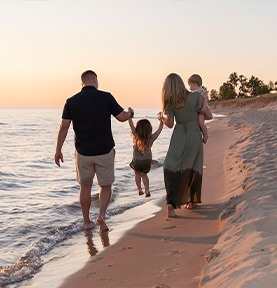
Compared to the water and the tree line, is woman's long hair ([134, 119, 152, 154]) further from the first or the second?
the tree line

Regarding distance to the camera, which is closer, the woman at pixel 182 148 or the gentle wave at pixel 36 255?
the gentle wave at pixel 36 255

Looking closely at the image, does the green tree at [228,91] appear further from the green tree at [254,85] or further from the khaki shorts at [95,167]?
the khaki shorts at [95,167]

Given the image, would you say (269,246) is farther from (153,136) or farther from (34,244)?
(153,136)

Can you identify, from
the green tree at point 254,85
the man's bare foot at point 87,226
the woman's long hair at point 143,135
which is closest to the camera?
the man's bare foot at point 87,226

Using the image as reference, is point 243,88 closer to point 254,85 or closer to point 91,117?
point 254,85

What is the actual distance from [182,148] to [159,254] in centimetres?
188

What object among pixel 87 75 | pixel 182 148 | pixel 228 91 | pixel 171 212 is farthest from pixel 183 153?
pixel 228 91

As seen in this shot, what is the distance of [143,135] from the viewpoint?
801 cm

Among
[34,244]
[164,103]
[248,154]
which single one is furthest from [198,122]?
[248,154]

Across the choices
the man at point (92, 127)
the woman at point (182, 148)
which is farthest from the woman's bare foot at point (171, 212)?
the man at point (92, 127)

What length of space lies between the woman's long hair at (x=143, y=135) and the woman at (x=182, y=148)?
1.83 meters

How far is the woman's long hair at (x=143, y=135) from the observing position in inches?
314

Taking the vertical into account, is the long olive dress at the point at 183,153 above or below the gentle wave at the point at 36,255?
above

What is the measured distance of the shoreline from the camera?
3857 mm
